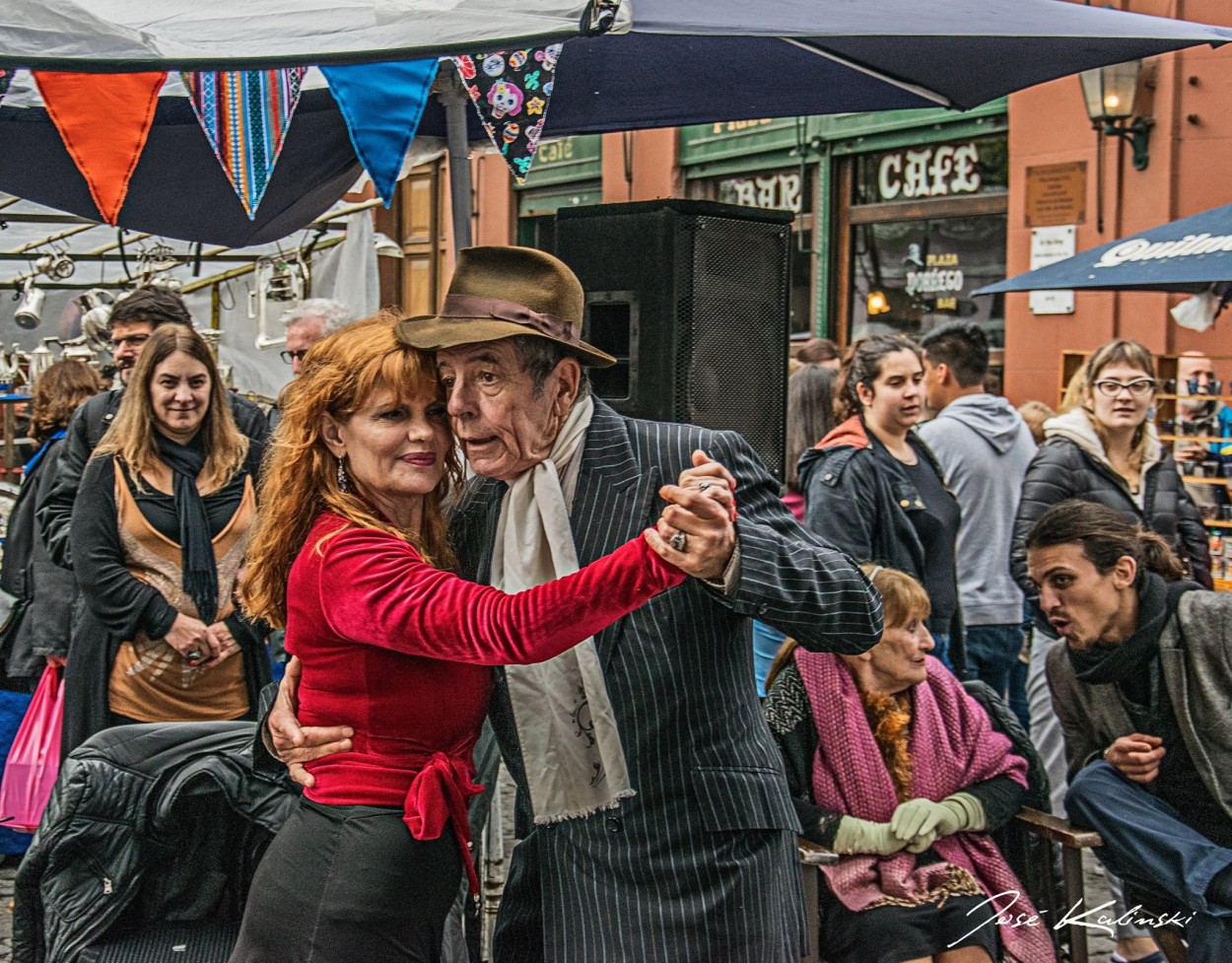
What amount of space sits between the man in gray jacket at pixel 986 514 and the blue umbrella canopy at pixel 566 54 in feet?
4.91

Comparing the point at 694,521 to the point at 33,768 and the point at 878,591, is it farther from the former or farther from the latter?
the point at 33,768

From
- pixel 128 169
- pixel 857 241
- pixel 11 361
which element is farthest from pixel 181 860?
pixel 857 241

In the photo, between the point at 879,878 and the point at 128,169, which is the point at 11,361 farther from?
the point at 879,878

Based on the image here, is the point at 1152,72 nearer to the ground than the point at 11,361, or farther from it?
farther from it

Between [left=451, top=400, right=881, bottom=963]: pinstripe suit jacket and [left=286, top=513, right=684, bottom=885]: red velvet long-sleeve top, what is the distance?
0.25 m

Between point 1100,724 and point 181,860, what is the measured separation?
7.92 ft

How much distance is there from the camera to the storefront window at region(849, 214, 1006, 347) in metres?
9.97

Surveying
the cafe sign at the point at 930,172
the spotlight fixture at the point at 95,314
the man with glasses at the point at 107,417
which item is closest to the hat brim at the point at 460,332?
the man with glasses at the point at 107,417

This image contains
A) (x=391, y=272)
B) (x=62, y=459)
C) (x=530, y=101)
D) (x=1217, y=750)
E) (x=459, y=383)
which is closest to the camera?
(x=459, y=383)

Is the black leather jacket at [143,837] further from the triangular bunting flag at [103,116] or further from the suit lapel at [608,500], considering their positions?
the triangular bunting flag at [103,116]

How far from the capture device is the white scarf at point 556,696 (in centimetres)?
246

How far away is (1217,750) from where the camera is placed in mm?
3750

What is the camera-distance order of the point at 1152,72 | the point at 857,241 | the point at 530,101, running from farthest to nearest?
the point at 857,241 < the point at 1152,72 < the point at 530,101

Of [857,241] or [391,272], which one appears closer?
[857,241]
